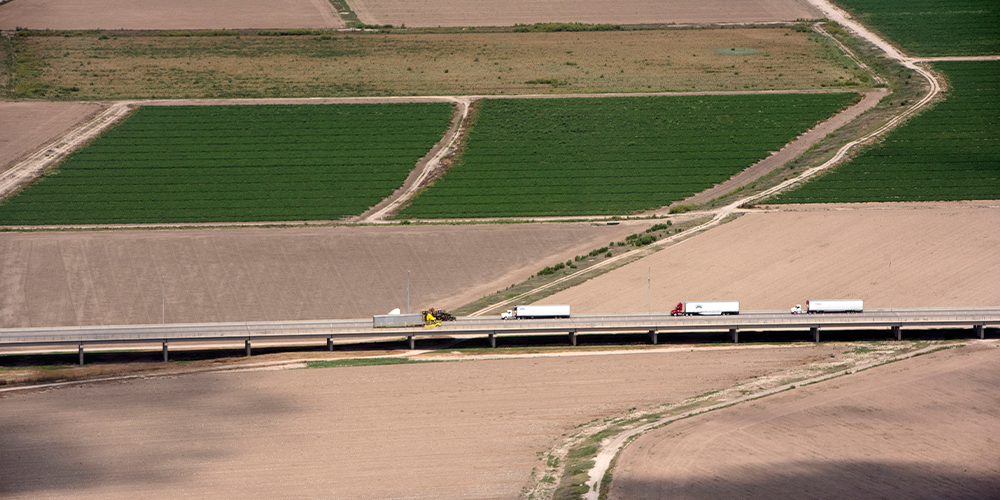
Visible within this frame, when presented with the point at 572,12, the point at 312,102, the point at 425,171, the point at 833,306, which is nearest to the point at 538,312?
the point at 833,306

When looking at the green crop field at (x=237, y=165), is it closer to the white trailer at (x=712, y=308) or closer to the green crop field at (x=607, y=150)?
the green crop field at (x=607, y=150)

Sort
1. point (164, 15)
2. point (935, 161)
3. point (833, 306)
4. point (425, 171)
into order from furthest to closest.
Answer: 1. point (164, 15)
2. point (425, 171)
3. point (935, 161)
4. point (833, 306)

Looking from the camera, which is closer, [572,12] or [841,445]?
[841,445]

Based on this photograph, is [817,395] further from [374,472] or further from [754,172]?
[754,172]

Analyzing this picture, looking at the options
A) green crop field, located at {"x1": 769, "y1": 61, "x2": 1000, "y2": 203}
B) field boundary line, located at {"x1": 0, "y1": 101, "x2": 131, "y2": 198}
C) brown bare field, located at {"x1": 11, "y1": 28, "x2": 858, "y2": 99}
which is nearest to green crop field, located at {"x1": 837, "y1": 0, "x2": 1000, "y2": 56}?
brown bare field, located at {"x1": 11, "y1": 28, "x2": 858, "y2": 99}

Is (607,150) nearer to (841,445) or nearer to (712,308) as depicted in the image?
(712,308)

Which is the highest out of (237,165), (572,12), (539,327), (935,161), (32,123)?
(572,12)

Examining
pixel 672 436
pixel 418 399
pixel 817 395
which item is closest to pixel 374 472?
pixel 418 399
